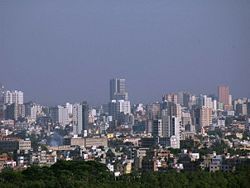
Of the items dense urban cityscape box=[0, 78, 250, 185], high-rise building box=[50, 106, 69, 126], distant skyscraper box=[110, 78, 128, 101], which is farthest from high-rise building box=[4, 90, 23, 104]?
distant skyscraper box=[110, 78, 128, 101]

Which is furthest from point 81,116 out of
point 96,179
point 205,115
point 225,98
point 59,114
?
point 96,179

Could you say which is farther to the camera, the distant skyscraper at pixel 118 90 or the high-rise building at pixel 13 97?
the distant skyscraper at pixel 118 90

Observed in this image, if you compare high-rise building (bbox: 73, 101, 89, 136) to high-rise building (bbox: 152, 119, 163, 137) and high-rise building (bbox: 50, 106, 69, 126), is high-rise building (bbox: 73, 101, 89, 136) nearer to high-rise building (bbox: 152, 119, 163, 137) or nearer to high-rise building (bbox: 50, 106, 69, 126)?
high-rise building (bbox: 50, 106, 69, 126)

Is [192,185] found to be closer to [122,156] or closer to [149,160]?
[149,160]

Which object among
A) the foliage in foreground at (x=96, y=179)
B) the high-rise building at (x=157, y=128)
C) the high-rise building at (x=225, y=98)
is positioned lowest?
the foliage in foreground at (x=96, y=179)

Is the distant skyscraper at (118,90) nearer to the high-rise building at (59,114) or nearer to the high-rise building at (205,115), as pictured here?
the high-rise building at (59,114)

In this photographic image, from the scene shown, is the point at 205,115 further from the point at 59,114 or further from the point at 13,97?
the point at 13,97

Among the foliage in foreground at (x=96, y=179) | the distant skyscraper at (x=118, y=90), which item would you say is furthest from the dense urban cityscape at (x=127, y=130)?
the foliage in foreground at (x=96, y=179)

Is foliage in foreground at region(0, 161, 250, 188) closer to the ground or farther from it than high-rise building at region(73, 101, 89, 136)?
closer to the ground
